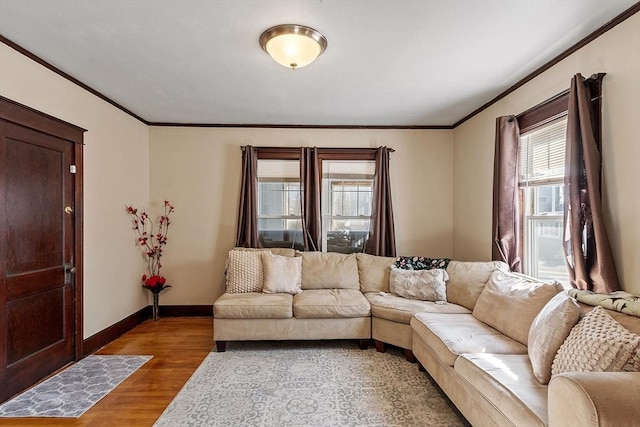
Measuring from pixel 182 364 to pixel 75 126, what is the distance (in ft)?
8.26

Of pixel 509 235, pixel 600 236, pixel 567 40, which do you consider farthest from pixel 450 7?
pixel 509 235

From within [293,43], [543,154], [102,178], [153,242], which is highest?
[293,43]

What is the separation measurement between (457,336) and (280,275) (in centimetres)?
201

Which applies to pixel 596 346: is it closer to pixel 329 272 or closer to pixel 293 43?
pixel 293 43

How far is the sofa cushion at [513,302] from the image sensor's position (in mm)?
2248

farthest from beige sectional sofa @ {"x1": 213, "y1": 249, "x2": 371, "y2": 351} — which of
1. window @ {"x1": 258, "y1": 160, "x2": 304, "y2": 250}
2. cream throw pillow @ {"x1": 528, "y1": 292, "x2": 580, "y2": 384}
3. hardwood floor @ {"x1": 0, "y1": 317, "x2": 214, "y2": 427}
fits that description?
cream throw pillow @ {"x1": 528, "y1": 292, "x2": 580, "y2": 384}

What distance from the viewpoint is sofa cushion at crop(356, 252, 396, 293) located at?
3814 mm

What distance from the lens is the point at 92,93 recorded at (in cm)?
324

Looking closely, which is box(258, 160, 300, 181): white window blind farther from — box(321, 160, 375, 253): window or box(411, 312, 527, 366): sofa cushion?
box(411, 312, 527, 366): sofa cushion

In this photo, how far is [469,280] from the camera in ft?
10.5

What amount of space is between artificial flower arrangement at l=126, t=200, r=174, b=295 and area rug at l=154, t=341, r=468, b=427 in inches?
61.1

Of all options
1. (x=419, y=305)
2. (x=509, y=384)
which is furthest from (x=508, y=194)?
(x=509, y=384)

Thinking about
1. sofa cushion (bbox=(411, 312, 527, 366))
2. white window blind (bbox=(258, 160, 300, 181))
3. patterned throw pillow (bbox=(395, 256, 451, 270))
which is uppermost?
white window blind (bbox=(258, 160, 300, 181))

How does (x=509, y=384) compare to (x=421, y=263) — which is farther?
(x=421, y=263)
